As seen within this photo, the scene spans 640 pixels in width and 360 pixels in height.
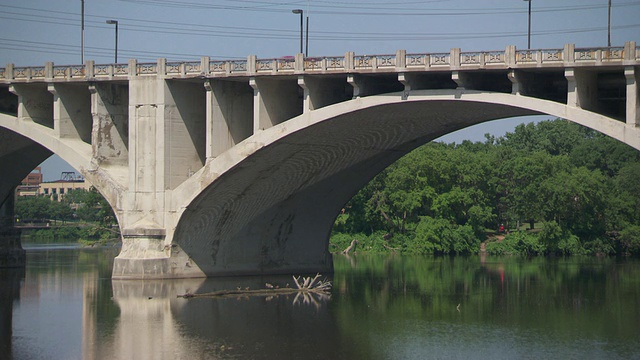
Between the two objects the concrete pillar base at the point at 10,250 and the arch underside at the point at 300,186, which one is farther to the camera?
the concrete pillar base at the point at 10,250

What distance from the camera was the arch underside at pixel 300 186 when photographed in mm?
51513

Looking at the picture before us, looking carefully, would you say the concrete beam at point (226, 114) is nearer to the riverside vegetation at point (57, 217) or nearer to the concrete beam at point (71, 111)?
the concrete beam at point (71, 111)

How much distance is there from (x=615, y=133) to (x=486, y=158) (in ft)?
196

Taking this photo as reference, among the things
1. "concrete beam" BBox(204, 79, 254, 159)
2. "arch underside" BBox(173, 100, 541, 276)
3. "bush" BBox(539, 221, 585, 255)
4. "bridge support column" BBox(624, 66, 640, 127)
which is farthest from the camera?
"bush" BBox(539, 221, 585, 255)

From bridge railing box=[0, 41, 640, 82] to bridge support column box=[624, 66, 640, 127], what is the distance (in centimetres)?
42

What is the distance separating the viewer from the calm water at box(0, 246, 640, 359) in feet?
121

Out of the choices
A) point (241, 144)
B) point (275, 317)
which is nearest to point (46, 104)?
point (241, 144)

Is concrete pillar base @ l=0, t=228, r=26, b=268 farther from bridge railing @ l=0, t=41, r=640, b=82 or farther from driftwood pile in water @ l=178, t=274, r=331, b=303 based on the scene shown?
driftwood pile in water @ l=178, t=274, r=331, b=303

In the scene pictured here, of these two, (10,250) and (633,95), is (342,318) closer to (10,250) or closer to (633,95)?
(633,95)

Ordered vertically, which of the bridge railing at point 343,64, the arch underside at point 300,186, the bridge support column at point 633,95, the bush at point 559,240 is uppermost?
the bridge railing at point 343,64

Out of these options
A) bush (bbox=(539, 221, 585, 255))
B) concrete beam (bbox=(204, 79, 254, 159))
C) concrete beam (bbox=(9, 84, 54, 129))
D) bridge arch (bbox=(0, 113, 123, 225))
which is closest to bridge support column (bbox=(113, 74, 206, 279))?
bridge arch (bbox=(0, 113, 123, 225))

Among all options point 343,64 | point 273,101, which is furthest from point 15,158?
point 343,64

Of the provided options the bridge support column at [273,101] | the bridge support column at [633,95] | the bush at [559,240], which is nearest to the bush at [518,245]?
the bush at [559,240]

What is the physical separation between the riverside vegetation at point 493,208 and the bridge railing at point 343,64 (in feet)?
130
